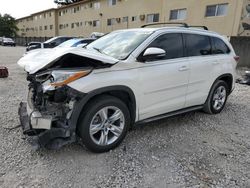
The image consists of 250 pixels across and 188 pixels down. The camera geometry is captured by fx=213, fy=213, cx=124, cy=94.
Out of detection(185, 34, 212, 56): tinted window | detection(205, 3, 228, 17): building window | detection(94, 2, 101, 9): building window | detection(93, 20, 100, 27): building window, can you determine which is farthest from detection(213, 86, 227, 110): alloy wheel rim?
detection(94, 2, 101, 9): building window

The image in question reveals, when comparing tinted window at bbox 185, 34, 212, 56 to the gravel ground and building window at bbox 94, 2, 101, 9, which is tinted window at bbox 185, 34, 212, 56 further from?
building window at bbox 94, 2, 101, 9

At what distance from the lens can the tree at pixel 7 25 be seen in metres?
51.3

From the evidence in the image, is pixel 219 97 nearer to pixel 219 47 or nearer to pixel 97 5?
pixel 219 47

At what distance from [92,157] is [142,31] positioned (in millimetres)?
2146

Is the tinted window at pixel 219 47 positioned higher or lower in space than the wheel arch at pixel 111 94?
higher

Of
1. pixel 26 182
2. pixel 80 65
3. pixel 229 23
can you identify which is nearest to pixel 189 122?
pixel 80 65

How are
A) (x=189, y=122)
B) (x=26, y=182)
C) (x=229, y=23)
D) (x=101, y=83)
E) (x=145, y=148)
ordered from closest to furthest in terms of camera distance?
(x=26, y=182), (x=101, y=83), (x=145, y=148), (x=189, y=122), (x=229, y=23)

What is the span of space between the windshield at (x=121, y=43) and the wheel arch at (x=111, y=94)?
49 cm

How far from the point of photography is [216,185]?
8.01ft

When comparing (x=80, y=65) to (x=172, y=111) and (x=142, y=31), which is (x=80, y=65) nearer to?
(x=142, y=31)

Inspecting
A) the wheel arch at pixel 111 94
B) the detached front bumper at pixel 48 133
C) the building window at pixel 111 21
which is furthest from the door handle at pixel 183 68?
the building window at pixel 111 21

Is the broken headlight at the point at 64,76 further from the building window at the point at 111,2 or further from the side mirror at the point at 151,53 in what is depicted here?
the building window at the point at 111,2

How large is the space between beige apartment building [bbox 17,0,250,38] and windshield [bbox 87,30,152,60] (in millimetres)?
15371

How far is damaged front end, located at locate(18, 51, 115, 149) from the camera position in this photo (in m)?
2.54
